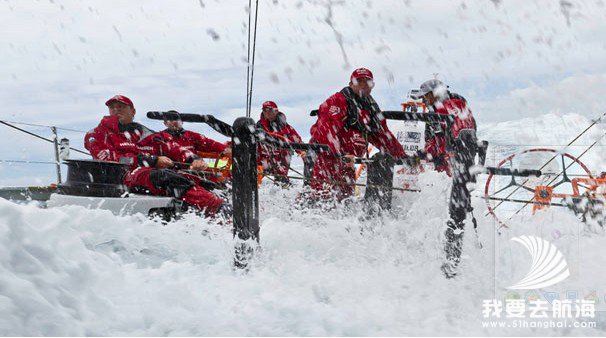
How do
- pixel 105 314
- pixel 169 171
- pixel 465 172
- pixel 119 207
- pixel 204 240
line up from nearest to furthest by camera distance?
pixel 105 314, pixel 465 172, pixel 204 240, pixel 119 207, pixel 169 171

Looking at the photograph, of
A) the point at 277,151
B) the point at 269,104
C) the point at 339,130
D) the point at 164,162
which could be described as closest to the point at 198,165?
the point at 164,162

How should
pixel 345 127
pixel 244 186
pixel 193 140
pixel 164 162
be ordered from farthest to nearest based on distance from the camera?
pixel 193 140 → pixel 345 127 → pixel 164 162 → pixel 244 186

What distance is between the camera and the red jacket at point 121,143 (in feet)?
21.1

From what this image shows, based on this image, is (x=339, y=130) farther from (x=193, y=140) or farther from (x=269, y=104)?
(x=269, y=104)

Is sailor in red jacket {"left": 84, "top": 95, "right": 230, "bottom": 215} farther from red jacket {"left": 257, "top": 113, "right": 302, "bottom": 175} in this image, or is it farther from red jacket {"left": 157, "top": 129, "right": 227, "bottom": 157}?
red jacket {"left": 257, "top": 113, "right": 302, "bottom": 175}

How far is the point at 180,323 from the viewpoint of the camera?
9.71ft

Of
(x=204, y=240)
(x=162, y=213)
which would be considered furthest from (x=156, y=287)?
(x=162, y=213)

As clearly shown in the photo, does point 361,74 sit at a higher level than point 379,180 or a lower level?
higher

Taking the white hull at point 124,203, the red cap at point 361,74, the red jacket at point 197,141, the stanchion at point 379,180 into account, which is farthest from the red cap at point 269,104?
the stanchion at point 379,180

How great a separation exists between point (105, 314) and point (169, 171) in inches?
135

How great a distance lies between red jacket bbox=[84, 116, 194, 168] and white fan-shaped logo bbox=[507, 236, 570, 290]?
387 centimetres

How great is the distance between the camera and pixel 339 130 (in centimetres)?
613

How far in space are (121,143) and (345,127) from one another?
2.32 metres

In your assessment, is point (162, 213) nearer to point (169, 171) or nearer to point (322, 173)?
point (169, 171)
